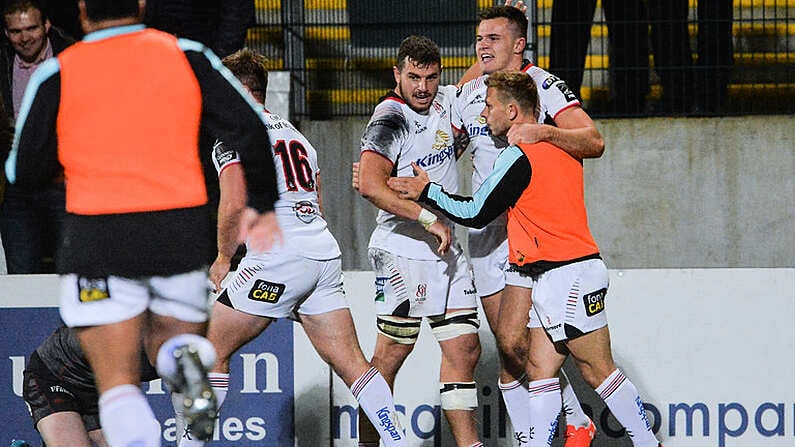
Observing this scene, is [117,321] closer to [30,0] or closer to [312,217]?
[312,217]

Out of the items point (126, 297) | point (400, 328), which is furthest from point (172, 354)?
point (400, 328)

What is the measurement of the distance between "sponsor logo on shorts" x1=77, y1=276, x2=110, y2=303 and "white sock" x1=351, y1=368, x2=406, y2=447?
7.41ft

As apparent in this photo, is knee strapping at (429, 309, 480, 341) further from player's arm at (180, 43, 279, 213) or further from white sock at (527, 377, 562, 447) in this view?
player's arm at (180, 43, 279, 213)

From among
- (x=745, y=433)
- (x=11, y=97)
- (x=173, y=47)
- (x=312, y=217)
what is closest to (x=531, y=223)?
(x=312, y=217)

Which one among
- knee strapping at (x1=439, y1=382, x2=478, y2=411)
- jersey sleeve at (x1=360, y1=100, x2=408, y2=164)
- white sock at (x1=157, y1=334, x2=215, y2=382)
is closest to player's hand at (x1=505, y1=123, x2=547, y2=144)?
jersey sleeve at (x1=360, y1=100, x2=408, y2=164)

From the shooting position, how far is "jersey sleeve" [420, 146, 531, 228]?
6.18 meters

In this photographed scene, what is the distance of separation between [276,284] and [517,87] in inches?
63.4

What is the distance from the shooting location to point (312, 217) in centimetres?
630

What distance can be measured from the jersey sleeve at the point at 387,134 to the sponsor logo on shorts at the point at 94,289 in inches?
106

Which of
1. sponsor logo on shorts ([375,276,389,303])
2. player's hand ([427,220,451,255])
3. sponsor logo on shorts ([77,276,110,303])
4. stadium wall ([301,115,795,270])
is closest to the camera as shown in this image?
sponsor logo on shorts ([77,276,110,303])

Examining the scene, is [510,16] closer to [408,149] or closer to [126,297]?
[408,149]

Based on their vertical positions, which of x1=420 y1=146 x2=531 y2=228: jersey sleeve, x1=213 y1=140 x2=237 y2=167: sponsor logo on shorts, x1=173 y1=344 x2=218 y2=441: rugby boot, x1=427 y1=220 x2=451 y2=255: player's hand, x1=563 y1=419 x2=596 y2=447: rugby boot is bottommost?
x1=563 y1=419 x2=596 y2=447: rugby boot

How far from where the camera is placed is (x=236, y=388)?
7.32m

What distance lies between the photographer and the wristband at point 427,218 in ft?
21.4
